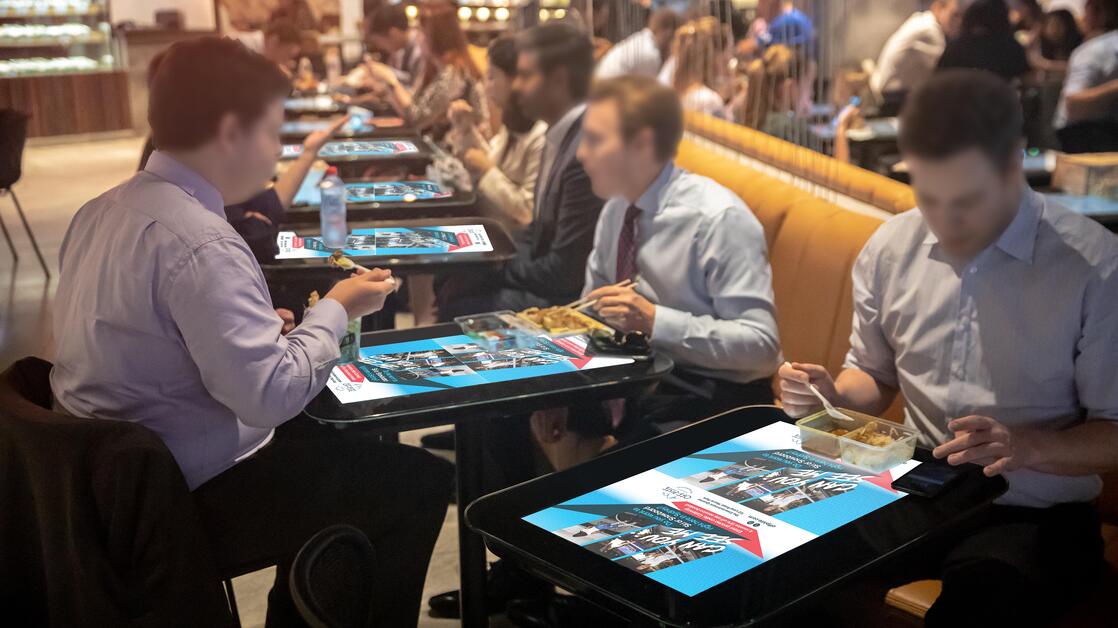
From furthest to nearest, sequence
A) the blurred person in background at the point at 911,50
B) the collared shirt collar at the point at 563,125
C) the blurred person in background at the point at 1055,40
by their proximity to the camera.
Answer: the blurred person in background at the point at 1055,40 < the blurred person in background at the point at 911,50 < the collared shirt collar at the point at 563,125

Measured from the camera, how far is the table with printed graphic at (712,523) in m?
1.28

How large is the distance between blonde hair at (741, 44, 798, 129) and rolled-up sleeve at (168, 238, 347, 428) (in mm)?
1858

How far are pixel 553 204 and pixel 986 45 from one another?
1.30 m

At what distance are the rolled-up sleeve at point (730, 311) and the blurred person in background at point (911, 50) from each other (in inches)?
32.6

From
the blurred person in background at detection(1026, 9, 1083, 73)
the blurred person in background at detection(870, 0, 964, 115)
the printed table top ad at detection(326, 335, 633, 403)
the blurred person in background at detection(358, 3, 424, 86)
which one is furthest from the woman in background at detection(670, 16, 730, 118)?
the blurred person in background at detection(358, 3, 424, 86)

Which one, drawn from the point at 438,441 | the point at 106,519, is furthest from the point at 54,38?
the point at 106,519

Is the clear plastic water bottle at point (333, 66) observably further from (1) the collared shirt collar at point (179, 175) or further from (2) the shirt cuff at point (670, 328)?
(1) the collared shirt collar at point (179, 175)

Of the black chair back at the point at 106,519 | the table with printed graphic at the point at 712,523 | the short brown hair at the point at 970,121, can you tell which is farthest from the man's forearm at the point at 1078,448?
the black chair back at the point at 106,519

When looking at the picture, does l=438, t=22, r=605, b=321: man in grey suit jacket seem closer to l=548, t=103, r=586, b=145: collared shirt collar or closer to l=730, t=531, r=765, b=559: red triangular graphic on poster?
l=548, t=103, r=586, b=145: collared shirt collar

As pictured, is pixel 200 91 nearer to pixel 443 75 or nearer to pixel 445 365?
pixel 445 365

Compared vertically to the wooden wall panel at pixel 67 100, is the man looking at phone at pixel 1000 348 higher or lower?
lower

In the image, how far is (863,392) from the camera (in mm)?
1919

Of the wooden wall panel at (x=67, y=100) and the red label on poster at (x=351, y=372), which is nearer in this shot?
the red label on poster at (x=351, y=372)

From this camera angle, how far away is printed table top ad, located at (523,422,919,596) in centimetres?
136
